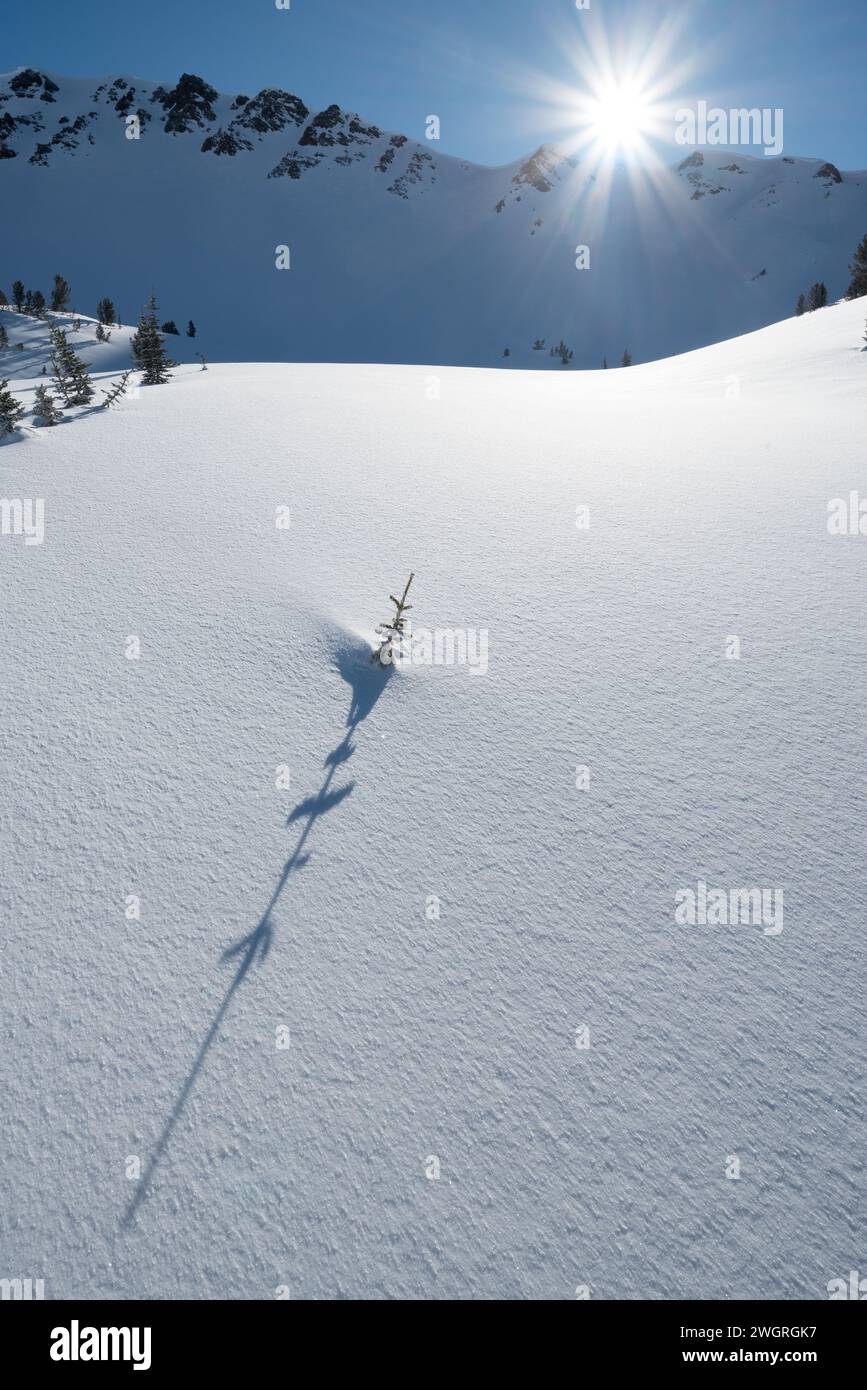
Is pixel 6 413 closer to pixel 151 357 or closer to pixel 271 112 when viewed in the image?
pixel 151 357

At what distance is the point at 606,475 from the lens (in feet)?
24.4

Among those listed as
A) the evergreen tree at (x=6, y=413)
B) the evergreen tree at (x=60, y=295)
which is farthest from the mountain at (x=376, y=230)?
the evergreen tree at (x=6, y=413)

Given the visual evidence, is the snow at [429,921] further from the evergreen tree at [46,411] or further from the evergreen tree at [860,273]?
the evergreen tree at [860,273]

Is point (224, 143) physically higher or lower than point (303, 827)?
higher

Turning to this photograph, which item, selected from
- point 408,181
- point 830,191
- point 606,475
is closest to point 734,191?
point 830,191

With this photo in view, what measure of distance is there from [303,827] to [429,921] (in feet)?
2.65

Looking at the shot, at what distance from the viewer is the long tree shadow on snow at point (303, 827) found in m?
2.07

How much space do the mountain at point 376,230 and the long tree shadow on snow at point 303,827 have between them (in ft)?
255

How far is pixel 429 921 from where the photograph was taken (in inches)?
106

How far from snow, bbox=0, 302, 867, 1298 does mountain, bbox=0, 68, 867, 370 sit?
3031 inches

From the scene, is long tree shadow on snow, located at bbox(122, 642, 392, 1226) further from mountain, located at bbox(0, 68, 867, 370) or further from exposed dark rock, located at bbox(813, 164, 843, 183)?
exposed dark rock, located at bbox(813, 164, 843, 183)
